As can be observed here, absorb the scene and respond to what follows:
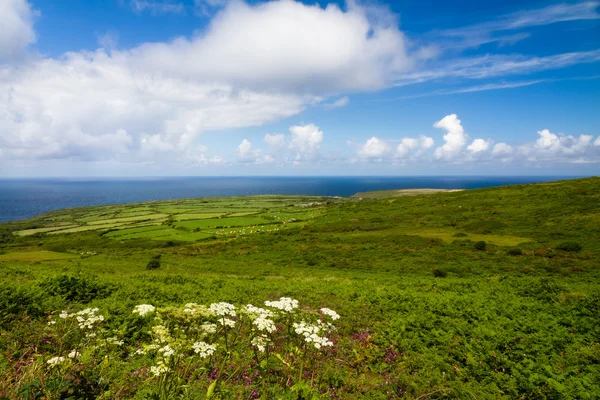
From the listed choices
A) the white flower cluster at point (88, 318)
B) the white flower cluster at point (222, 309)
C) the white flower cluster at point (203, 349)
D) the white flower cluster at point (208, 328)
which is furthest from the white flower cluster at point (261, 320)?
the white flower cluster at point (88, 318)

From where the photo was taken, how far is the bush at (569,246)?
32156mm

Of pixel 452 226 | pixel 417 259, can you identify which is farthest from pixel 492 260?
pixel 452 226

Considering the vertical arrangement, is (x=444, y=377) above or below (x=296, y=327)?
below

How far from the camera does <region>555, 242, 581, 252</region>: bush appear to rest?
105 feet

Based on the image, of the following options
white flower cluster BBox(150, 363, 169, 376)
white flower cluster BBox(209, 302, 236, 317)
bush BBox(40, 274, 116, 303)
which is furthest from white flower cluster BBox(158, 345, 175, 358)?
bush BBox(40, 274, 116, 303)

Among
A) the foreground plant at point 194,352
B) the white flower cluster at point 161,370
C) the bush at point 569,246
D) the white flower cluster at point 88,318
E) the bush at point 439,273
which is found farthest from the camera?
the bush at point 569,246

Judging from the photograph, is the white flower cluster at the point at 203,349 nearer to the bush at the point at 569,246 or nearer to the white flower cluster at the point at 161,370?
the white flower cluster at the point at 161,370

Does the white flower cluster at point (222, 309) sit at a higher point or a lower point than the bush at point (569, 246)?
higher

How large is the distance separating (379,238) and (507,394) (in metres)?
42.9

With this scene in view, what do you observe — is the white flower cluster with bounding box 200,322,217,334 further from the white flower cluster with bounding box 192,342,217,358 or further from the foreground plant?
the white flower cluster with bounding box 192,342,217,358

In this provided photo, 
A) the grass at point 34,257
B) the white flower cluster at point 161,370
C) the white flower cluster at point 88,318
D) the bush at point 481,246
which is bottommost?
the grass at point 34,257

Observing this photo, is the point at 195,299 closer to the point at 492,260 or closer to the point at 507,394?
the point at 507,394

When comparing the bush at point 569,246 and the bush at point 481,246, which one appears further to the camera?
the bush at point 481,246

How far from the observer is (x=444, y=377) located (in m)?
8.06
